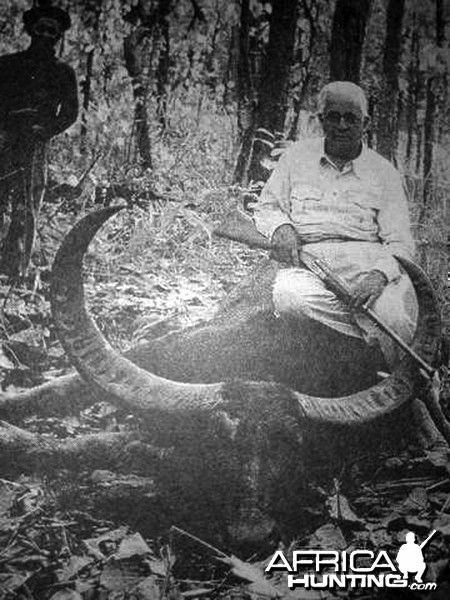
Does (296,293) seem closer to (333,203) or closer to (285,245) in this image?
(285,245)

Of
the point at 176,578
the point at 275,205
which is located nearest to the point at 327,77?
the point at 275,205

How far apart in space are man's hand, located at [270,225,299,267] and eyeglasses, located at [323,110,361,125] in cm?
44

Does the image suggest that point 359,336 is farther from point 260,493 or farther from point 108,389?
point 108,389

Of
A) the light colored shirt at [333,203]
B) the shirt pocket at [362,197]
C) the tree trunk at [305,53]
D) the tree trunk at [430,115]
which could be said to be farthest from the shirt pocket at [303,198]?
the tree trunk at [430,115]

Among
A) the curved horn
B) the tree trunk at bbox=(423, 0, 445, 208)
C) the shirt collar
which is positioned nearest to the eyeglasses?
the shirt collar

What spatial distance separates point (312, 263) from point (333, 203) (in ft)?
0.87

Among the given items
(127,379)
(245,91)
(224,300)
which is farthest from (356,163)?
(127,379)

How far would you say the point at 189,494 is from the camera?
1.98m

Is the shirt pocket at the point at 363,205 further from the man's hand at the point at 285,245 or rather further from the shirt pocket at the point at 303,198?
the man's hand at the point at 285,245

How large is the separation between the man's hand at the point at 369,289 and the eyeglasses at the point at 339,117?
58cm

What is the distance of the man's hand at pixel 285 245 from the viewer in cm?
230

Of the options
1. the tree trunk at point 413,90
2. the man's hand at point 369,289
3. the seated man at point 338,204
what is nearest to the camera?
the man's hand at point 369,289

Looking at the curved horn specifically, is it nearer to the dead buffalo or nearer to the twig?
the dead buffalo

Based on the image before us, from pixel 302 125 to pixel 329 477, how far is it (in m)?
1.30
